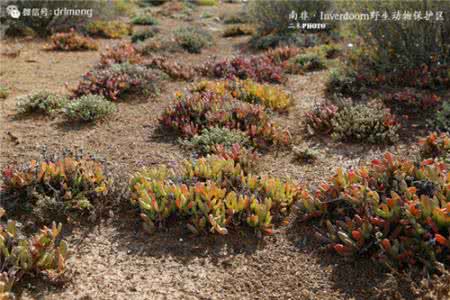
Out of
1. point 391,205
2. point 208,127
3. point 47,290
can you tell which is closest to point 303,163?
point 208,127

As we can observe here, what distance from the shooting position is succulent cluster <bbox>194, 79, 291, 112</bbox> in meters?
7.34

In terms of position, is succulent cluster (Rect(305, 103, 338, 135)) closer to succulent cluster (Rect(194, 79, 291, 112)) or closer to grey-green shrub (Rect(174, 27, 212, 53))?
succulent cluster (Rect(194, 79, 291, 112))

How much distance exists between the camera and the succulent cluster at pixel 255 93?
24.1 feet

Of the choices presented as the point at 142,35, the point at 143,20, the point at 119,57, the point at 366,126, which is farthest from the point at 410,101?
the point at 143,20

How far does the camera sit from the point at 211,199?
4.43 m

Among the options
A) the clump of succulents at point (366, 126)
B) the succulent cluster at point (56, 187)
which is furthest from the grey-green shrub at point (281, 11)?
the succulent cluster at point (56, 187)

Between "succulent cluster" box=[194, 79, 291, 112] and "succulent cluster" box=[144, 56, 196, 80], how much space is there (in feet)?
4.24

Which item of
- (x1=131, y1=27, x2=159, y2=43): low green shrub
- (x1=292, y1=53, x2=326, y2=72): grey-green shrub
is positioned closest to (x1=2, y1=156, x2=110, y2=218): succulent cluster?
(x1=292, y1=53, x2=326, y2=72): grey-green shrub

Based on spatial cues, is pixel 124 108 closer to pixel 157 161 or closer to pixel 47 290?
pixel 157 161

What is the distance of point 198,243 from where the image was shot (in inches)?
164

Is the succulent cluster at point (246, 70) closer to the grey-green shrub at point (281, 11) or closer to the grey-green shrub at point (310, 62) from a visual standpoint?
the grey-green shrub at point (310, 62)

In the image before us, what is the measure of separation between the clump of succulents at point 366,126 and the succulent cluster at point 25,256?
3.79 meters

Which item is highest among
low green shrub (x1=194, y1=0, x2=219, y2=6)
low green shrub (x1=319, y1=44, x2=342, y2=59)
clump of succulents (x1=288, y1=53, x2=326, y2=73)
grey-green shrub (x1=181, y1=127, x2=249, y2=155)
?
low green shrub (x1=194, y1=0, x2=219, y2=6)

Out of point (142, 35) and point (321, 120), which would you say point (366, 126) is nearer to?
point (321, 120)
